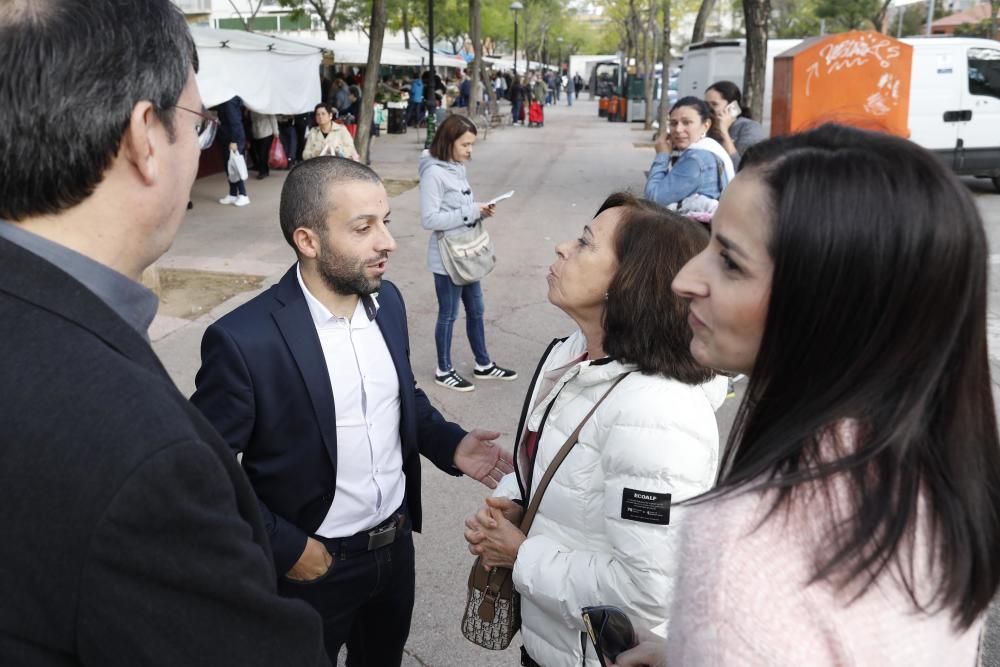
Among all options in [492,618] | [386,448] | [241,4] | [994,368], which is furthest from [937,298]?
[241,4]

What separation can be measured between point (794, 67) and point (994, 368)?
510 centimetres

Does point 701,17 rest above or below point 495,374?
A: above

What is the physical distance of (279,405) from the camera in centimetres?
224

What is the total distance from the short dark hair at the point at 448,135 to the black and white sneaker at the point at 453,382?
4.98ft

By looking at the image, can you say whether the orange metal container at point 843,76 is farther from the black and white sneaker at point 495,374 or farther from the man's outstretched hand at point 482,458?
the man's outstretched hand at point 482,458

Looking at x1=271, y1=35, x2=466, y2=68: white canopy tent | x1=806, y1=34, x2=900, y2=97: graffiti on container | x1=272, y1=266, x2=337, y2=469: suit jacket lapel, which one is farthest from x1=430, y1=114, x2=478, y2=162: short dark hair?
x1=271, y1=35, x2=466, y2=68: white canopy tent

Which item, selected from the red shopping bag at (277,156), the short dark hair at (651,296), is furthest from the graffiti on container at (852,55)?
the short dark hair at (651,296)

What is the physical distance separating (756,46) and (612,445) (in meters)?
11.0

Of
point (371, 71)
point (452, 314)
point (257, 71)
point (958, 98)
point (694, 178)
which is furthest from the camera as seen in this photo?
point (958, 98)

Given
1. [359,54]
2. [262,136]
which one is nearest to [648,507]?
[262,136]

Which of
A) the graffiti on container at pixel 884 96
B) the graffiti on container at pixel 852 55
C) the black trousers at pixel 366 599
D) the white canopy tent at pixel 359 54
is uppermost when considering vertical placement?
the white canopy tent at pixel 359 54

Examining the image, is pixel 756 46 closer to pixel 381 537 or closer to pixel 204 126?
pixel 381 537

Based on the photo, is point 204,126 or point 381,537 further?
point 381,537

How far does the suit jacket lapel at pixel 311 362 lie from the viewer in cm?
224
